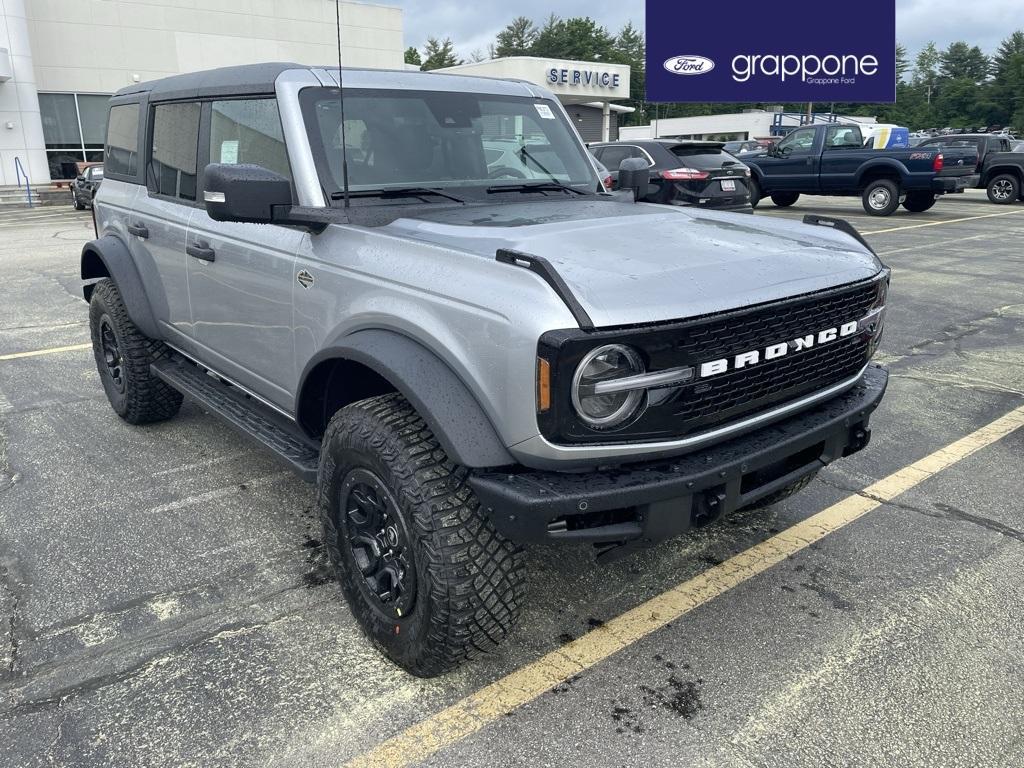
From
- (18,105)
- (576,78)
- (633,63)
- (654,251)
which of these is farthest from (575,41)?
(654,251)

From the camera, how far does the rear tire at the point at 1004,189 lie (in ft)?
67.4

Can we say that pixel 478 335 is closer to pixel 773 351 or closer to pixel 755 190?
pixel 773 351

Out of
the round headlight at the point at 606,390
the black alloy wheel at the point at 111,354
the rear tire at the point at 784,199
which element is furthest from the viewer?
the rear tire at the point at 784,199

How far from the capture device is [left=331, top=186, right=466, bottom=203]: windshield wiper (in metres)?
3.10

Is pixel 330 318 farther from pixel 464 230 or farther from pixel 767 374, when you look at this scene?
pixel 767 374

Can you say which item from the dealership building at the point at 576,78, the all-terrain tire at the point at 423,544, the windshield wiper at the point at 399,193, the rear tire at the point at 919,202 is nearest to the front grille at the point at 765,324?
the all-terrain tire at the point at 423,544

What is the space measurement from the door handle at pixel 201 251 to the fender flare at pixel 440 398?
1.43 metres

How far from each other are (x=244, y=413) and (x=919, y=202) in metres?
18.5

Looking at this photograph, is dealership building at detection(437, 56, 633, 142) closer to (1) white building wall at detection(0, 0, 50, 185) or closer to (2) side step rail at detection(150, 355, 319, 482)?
(1) white building wall at detection(0, 0, 50, 185)

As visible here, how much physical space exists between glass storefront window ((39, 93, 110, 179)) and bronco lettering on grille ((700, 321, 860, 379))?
3002 centimetres

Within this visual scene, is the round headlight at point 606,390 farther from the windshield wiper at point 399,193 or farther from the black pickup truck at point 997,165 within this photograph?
the black pickup truck at point 997,165

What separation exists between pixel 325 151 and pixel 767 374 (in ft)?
6.02

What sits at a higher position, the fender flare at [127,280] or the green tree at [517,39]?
the green tree at [517,39]

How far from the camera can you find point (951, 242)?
13289 mm
